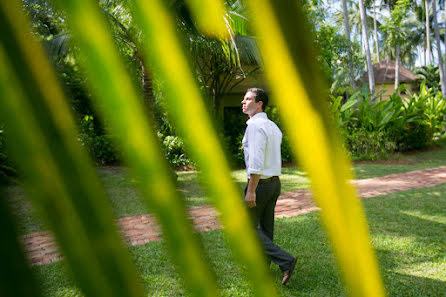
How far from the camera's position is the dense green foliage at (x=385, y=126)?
41.6 ft

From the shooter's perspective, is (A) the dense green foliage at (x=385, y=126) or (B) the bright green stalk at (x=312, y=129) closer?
(B) the bright green stalk at (x=312, y=129)

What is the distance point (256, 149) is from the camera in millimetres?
2941

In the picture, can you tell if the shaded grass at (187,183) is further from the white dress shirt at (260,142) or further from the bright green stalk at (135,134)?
the white dress shirt at (260,142)

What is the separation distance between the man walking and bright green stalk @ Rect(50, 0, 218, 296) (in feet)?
8.15

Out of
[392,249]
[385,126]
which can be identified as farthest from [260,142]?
[385,126]

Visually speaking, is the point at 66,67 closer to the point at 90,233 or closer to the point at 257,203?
the point at 90,233

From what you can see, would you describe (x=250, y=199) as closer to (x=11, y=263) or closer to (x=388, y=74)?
(x=11, y=263)

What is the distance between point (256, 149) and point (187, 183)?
8.76ft

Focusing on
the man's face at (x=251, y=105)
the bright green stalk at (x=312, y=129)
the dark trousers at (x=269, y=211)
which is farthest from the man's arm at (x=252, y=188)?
the bright green stalk at (x=312, y=129)

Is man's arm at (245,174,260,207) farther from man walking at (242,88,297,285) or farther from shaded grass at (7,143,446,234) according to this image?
shaded grass at (7,143,446,234)

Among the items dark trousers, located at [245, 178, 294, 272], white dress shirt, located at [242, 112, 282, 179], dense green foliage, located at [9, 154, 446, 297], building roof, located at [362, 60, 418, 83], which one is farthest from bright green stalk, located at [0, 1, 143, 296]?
building roof, located at [362, 60, 418, 83]

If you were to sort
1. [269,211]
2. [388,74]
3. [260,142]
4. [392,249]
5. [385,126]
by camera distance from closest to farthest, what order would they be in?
[260,142] < [269,211] < [392,249] < [385,126] < [388,74]

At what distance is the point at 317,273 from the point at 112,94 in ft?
12.3

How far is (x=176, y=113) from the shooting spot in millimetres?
271
